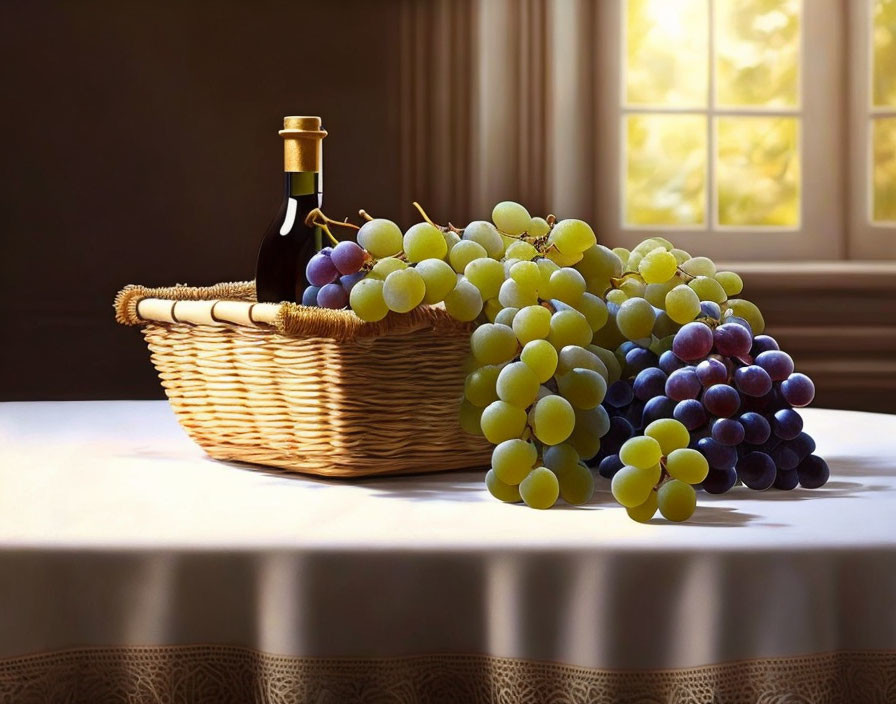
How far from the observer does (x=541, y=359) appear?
2.73 ft

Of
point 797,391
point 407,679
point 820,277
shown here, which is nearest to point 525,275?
point 797,391

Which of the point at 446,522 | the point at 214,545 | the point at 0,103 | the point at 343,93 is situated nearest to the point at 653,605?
the point at 446,522

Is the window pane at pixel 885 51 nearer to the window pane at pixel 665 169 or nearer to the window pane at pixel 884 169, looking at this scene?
the window pane at pixel 884 169

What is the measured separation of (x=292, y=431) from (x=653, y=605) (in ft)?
1.22

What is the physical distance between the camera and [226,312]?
0.95 metres

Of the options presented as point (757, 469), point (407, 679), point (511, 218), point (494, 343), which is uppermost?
point (511, 218)

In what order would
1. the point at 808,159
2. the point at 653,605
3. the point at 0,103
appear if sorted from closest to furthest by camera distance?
the point at 653,605, the point at 0,103, the point at 808,159

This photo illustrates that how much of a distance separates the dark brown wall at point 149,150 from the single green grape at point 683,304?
163 centimetres

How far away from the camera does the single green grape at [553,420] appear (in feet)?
2.68

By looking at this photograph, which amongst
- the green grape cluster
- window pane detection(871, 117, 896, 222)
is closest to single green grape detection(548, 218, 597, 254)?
the green grape cluster

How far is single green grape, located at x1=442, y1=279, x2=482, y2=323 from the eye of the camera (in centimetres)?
91

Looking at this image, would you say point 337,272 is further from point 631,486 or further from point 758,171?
point 758,171

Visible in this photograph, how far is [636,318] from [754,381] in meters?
0.11

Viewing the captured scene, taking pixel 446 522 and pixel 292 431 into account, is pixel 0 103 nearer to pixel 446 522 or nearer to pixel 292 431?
pixel 292 431
